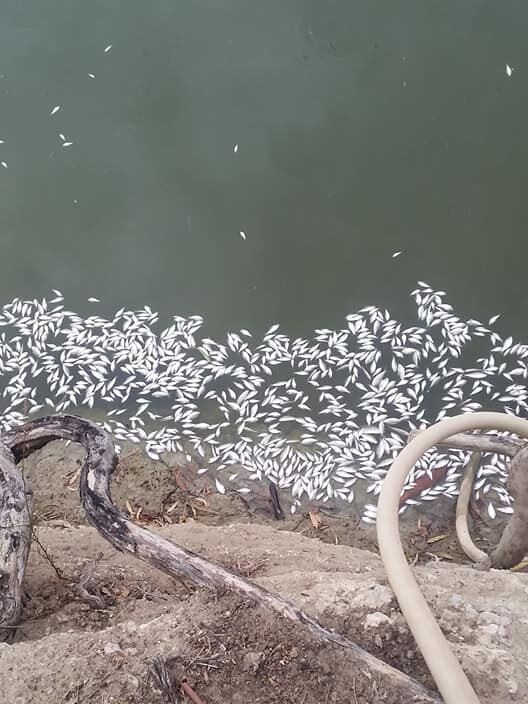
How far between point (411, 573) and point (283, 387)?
8.36 feet

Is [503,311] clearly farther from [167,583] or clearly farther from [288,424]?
[167,583]

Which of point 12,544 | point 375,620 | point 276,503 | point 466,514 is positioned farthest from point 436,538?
point 12,544

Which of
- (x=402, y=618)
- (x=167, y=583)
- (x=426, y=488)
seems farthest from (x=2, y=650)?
(x=426, y=488)

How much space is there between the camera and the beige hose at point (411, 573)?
1926mm

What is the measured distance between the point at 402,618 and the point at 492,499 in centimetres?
202

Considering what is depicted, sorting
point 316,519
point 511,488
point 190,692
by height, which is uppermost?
point 511,488

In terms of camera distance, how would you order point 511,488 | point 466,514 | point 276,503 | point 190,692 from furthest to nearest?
1. point 276,503
2. point 466,514
3. point 511,488
4. point 190,692

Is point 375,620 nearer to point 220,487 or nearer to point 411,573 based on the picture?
point 411,573

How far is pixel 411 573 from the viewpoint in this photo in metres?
2.22

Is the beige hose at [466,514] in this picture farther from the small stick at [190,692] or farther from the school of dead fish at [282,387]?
the small stick at [190,692]

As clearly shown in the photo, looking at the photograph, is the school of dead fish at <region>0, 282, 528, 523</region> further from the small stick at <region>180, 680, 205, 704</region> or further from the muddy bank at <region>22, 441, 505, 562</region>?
the small stick at <region>180, 680, 205, 704</region>

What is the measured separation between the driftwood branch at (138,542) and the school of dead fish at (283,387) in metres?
1.40

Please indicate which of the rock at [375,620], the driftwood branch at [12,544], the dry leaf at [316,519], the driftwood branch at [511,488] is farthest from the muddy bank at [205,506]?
the rock at [375,620]

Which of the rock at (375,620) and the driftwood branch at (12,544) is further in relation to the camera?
the driftwood branch at (12,544)
